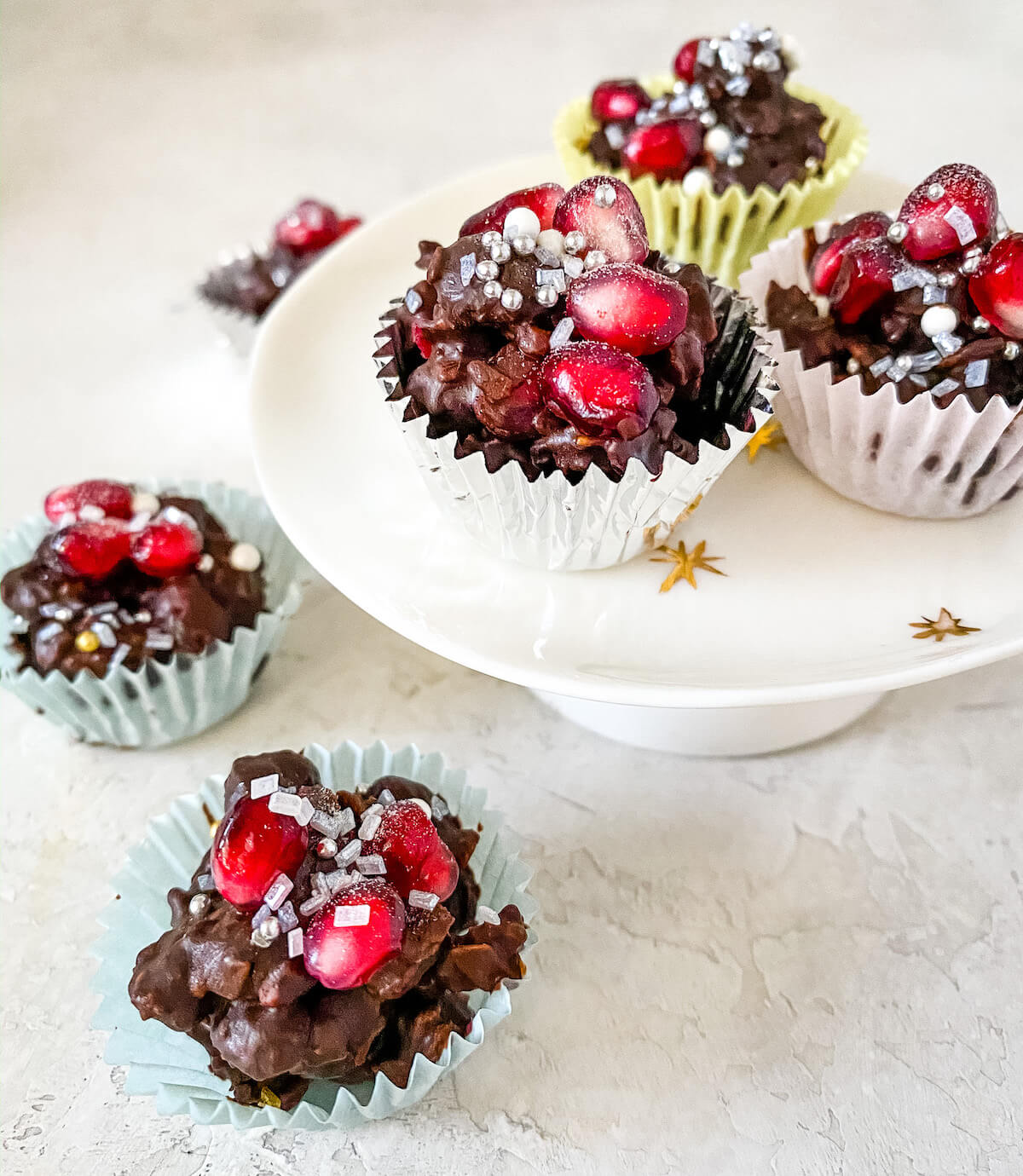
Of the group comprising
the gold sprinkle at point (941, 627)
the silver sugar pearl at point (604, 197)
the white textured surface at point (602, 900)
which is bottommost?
the white textured surface at point (602, 900)

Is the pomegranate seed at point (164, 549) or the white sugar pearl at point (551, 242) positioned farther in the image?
the pomegranate seed at point (164, 549)

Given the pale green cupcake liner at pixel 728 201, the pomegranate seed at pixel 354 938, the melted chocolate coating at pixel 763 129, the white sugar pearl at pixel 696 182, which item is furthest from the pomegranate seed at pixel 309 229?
the pomegranate seed at pixel 354 938

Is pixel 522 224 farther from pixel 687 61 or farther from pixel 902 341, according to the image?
pixel 687 61

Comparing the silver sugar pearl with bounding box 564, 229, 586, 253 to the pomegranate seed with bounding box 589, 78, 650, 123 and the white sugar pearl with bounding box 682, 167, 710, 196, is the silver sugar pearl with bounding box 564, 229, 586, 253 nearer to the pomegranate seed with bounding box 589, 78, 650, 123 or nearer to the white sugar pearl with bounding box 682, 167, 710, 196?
the white sugar pearl with bounding box 682, 167, 710, 196

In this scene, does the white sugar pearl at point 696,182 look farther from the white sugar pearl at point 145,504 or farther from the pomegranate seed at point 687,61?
the white sugar pearl at point 145,504

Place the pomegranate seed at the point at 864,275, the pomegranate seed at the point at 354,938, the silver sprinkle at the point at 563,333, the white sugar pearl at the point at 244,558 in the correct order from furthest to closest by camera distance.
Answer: the white sugar pearl at the point at 244,558, the pomegranate seed at the point at 864,275, the silver sprinkle at the point at 563,333, the pomegranate seed at the point at 354,938

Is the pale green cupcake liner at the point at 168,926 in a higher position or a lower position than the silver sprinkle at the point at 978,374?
lower

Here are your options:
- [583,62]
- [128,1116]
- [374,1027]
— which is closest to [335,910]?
[374,1027]
